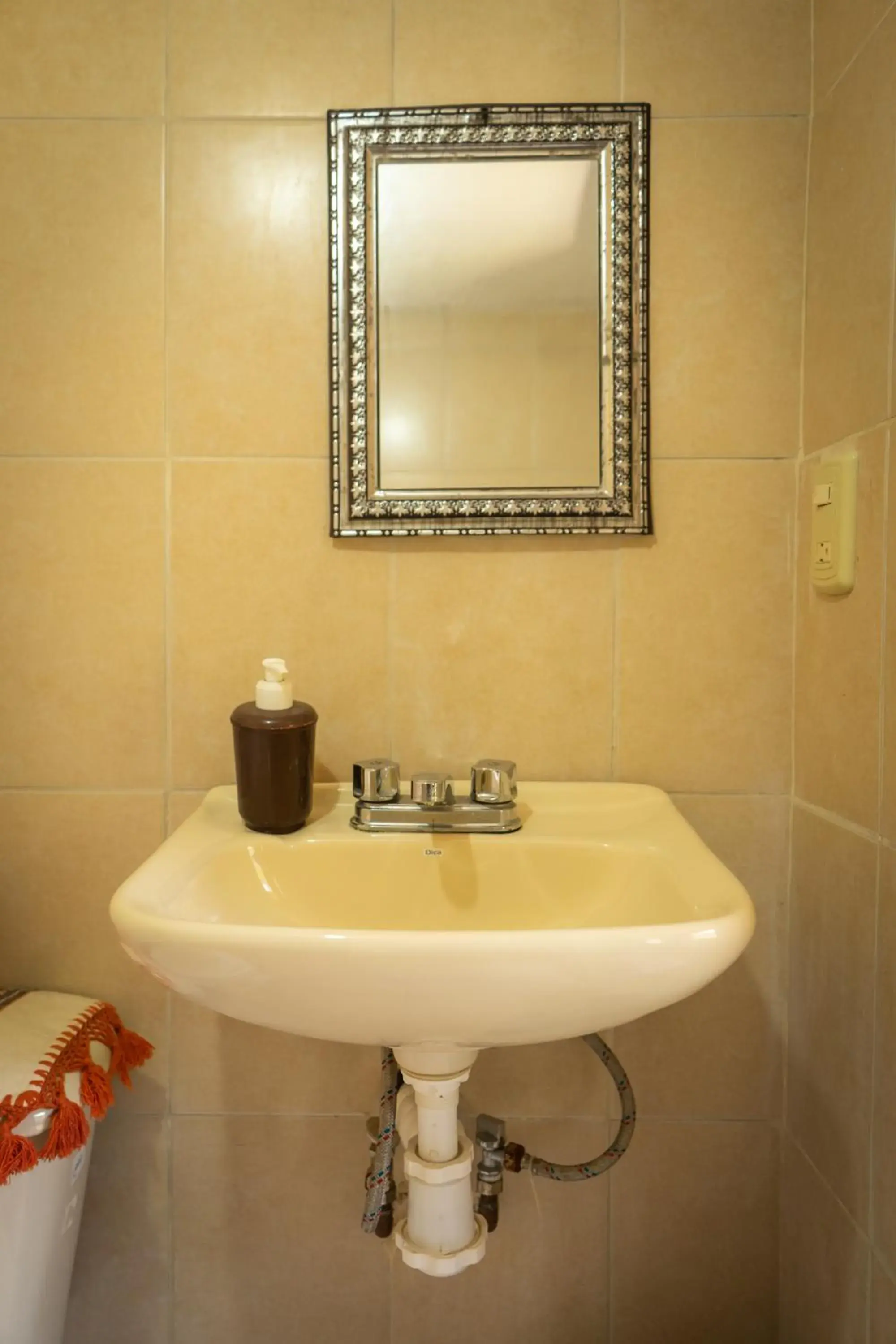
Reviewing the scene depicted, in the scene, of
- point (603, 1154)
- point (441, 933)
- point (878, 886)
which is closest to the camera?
point (441, 933)

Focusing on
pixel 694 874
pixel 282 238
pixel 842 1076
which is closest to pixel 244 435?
pixel 282 238

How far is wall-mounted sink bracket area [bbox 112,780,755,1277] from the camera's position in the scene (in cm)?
60

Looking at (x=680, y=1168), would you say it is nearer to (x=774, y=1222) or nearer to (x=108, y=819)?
(x=774, y=1222)

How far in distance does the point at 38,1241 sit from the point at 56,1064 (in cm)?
17

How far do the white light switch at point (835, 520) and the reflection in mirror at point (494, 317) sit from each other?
0.25 metres

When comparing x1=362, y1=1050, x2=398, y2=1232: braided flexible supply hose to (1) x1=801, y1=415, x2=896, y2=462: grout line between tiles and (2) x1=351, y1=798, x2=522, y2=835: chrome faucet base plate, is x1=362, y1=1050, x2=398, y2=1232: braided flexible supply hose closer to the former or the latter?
(2) x1=351, y1=798, x2=522, y2=835: chrome faucet base plate

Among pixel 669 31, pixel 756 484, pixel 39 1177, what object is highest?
pixel 669 31

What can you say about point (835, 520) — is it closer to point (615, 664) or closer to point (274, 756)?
point (615, 664)

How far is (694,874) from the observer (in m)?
0.76

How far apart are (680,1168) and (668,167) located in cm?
121

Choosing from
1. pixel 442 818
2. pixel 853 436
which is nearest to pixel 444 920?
pixel 442 818

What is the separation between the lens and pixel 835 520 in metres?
0.90

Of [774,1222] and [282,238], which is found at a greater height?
[282,238]

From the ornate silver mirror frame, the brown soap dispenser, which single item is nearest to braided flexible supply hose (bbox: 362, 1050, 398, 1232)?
the brown soap dispenser
